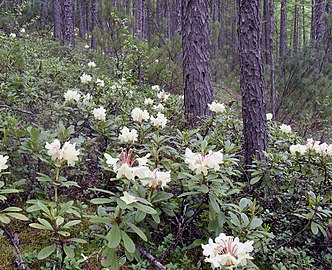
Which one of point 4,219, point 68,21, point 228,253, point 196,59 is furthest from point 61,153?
point 68,21

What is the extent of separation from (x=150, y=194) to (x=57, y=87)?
3.24 m

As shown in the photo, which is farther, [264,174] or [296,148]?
[296,148]

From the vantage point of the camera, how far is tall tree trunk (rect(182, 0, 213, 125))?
4.22m

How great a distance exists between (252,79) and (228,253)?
1.96m

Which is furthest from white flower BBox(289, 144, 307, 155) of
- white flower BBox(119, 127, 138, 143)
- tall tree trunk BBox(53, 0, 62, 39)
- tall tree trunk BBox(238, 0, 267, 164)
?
tall tree trunk BBox(53, 0, 62, 39)

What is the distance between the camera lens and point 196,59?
14.0 feet

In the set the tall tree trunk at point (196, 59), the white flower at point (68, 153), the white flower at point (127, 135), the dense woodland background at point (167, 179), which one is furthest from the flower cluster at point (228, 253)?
the tall tree trunk at point (196, 59)

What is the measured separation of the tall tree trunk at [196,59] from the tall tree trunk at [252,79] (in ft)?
4.20

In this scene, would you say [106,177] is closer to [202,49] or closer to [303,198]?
[303,198]

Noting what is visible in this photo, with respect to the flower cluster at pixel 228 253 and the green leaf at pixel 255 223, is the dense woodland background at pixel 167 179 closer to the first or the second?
the green leaf at pixel 255 223

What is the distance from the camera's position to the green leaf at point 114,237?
1.49 meters

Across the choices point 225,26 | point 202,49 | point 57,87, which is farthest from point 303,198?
point 225,26

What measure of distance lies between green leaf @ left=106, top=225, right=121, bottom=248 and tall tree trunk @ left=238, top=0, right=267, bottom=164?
5.65ft

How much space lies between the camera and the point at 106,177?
276 centimetres
